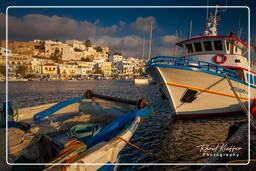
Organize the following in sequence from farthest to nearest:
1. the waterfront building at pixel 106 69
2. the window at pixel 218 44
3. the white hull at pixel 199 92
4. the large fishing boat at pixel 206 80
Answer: the waterfront building at pixel 106 69 < the window at pixel 218 44 < the white hull at pixel 199 92 < the large fishing boat at pixel 206 80

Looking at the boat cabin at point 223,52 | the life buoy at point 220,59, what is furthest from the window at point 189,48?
the life buoy at point 220,59

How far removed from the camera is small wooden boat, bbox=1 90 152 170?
3.00 meters

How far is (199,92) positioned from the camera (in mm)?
9797

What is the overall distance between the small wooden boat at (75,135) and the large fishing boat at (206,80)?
3.81 m

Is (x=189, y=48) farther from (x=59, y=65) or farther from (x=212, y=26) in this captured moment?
(x=59, y=65)

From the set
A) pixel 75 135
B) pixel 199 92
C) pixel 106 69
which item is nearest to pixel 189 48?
pixel 199 92

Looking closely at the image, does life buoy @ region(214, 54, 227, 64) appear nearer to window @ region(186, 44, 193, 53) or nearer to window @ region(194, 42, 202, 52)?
window @ region(194, 42, 202, 52)

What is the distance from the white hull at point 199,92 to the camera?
9.35 metres

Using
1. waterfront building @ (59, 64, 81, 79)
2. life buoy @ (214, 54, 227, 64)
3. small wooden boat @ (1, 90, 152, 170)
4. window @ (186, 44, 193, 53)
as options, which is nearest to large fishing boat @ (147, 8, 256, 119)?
life buoy @ (214, 54, 227, 64)

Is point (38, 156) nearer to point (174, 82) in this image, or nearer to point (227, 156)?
point (227, 156)

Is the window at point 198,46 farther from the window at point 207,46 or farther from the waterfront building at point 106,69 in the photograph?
the waterfront building at point 106,69

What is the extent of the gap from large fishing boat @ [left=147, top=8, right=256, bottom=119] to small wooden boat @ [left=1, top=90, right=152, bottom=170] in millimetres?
3814

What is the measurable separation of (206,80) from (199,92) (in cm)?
96

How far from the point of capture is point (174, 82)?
9.79 metres
